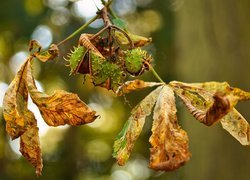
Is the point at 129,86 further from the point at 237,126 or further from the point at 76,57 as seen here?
the point at 237,126

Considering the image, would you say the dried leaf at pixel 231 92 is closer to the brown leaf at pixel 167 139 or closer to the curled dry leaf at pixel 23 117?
the brown leaf at pixel 167 139

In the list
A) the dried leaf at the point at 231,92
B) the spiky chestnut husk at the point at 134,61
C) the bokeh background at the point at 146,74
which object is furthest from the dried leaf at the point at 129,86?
the bokeh background at the point at 146,74

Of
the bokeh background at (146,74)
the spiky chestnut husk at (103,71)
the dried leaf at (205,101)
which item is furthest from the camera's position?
the bokeh background at (146,74)

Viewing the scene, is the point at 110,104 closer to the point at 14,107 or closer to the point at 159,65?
the point at 159,65

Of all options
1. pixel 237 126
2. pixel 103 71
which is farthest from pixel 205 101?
pixel 103 71

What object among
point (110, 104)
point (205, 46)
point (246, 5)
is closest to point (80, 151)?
point (110, 104)

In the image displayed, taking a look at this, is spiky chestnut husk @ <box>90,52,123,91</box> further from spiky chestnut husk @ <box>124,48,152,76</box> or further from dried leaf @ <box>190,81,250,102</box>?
dried leaf @ <box>190,81,250,102</box>
